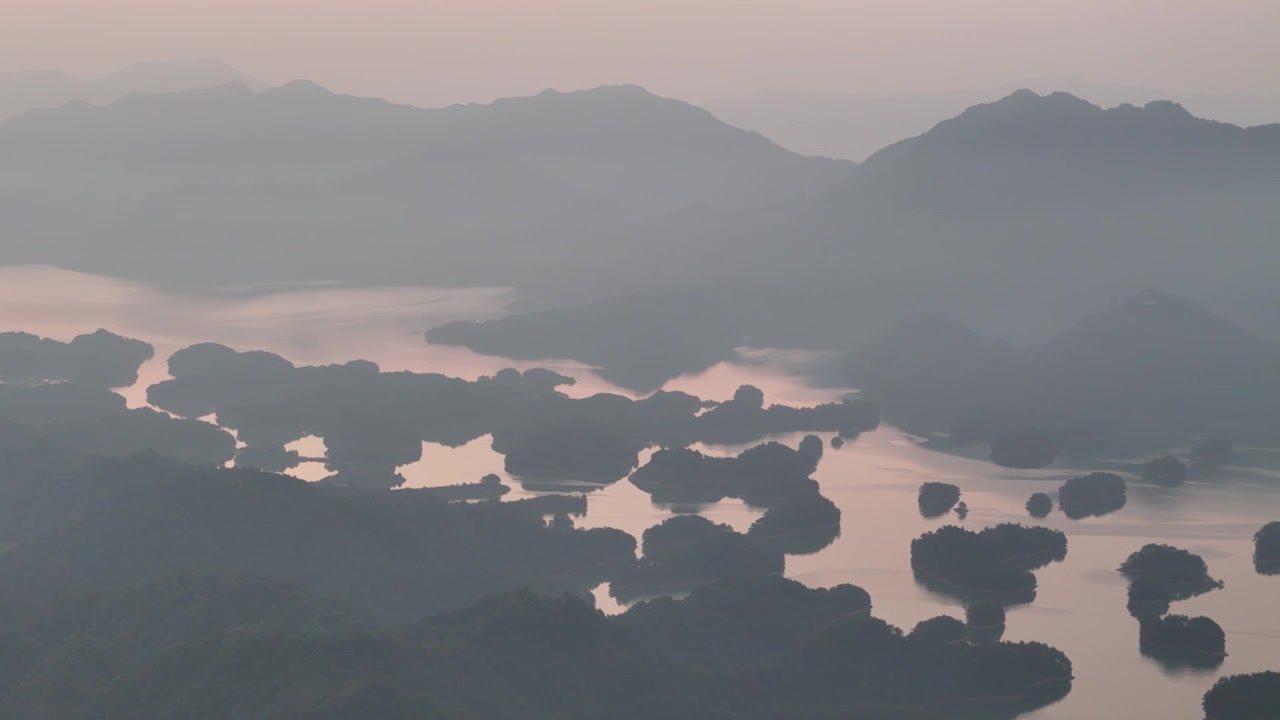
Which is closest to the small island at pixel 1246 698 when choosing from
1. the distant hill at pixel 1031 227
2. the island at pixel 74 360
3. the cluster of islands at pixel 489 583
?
the cluster of islands at pixel 489 583

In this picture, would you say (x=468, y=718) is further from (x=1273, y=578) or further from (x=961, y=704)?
(x=1273, y=578)

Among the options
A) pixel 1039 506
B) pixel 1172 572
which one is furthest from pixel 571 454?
pixel 1172 572

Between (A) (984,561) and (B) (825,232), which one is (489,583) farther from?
(B) (825,232)

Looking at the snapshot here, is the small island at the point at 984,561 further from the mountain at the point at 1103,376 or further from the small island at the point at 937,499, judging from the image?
the mountain at the point at 1103,376

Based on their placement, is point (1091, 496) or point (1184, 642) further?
point (1091, 496)

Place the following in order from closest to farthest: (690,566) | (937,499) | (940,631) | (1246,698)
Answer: (1246,698)
(940,631)
(690,566)
(937,499)
